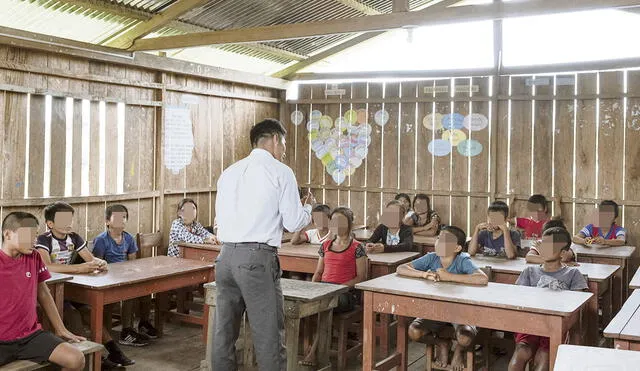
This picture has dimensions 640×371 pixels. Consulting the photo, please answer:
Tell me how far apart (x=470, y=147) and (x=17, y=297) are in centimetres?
659

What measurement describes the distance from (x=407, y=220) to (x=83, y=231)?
413 cm

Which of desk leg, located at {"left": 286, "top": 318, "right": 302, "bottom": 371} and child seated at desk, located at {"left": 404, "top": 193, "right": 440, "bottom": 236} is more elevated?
child seated at desk, located at {"left": 404, "top": 193, "right": 440, "bottom": 236}

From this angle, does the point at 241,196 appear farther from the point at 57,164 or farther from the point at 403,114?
the point at 403,114

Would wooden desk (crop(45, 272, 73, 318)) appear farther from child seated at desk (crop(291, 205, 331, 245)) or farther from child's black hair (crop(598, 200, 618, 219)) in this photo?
child's black hair (crop(598, 200, 618, 219))

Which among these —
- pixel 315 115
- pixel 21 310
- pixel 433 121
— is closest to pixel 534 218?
pixel 433 121

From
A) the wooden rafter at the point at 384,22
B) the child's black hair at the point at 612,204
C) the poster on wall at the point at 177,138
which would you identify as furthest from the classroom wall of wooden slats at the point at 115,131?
the child's black hair at the point at 612,204

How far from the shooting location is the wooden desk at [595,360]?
2.72m

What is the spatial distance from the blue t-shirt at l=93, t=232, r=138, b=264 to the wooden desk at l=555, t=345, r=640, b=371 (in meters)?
4.65

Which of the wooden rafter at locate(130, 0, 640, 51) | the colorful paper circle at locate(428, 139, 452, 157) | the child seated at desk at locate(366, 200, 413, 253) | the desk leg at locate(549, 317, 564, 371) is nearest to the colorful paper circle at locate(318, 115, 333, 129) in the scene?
the colorful paper circle at locate(428, 139, 452, 157)

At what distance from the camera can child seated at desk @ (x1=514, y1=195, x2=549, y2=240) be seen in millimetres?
8219

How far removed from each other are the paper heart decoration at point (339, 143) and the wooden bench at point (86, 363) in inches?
237

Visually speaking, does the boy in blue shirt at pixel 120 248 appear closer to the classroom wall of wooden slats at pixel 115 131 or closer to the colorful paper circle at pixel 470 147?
the classroom wall of wooden slats at pixel 115 131

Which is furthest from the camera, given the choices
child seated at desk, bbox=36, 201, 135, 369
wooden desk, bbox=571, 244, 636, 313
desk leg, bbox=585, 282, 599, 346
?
wooden desk, bbox=571, 244, 636, 313

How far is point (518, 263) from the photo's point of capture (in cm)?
613
